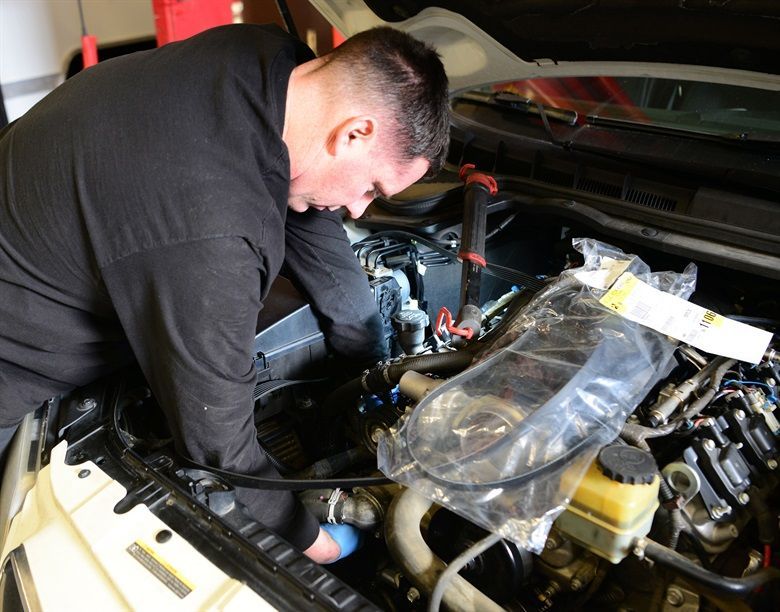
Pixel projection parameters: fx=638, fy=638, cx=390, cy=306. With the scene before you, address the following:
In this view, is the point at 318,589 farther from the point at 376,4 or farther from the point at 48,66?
the point at 48,66

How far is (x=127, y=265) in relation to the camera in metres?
1.06

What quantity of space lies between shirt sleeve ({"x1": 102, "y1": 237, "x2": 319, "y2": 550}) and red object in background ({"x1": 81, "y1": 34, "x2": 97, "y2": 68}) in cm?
276

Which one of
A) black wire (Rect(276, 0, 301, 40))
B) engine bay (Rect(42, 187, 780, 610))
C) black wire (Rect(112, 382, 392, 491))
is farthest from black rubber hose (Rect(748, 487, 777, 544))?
black wire (Rect(276, 0, 301, 40))

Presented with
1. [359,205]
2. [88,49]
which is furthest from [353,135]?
[88,49]

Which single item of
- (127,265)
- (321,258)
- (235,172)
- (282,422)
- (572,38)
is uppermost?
(572,38)

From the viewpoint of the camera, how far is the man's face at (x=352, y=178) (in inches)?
47.4

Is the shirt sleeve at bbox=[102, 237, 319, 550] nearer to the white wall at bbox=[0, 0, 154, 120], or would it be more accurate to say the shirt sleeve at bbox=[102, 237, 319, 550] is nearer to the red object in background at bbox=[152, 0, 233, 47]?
the red object in background at bbox=[152, 0, 233, 47]

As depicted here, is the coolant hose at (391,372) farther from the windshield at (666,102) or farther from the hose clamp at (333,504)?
the windshield at (666,102)

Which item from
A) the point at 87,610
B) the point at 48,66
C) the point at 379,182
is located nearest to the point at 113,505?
the point at 87,610

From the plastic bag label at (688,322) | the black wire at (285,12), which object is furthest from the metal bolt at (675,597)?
the black wire at (285,12)

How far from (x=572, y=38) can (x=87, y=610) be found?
1544mm

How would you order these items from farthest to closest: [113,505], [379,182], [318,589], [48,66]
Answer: [48,66] < [379,182] < [113,505] < [318,589]

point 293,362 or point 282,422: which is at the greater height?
point 293,362

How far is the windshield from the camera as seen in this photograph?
1643mm
